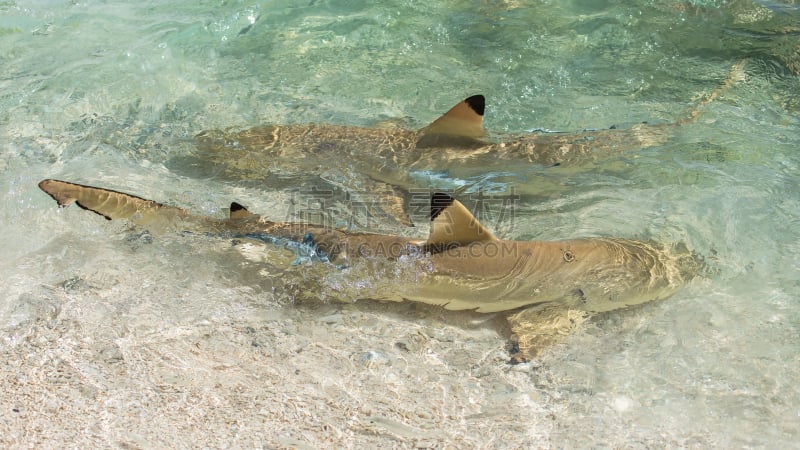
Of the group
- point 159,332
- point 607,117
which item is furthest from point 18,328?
point 607,117

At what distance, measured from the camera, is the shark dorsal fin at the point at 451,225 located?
11.4ft

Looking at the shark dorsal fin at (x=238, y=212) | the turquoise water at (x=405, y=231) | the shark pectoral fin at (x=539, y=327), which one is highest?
the shark dorsal fin at (x=238, y=212)

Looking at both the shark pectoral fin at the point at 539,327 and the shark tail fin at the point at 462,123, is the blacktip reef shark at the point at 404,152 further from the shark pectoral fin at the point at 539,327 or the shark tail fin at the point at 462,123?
the shark pectoral fin at the point at 539,327

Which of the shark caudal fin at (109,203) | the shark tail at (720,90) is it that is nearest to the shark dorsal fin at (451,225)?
the shark caudal fin at (109,203)

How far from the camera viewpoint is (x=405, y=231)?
4617 mm

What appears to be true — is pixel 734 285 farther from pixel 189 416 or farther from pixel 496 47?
pixel 496 47

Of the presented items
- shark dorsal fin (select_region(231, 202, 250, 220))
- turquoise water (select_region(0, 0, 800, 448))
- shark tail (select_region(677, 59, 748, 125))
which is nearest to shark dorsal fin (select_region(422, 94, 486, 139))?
turquoise water (select_region(0, 0, 800, 448))

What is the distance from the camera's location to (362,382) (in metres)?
3.28

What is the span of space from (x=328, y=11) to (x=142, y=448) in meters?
6.49

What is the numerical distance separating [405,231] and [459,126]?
3.27 ft

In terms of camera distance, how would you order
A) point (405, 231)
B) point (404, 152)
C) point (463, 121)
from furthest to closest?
point (404, 152), point (463, 121), point (405, 231)

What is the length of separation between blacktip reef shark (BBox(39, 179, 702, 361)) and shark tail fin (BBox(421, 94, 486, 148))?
4.66 ft

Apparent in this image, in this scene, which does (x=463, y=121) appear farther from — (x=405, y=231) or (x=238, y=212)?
(x=238, y=212)

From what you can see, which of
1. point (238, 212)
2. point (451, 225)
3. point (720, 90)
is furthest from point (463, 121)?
point (720, 90)
